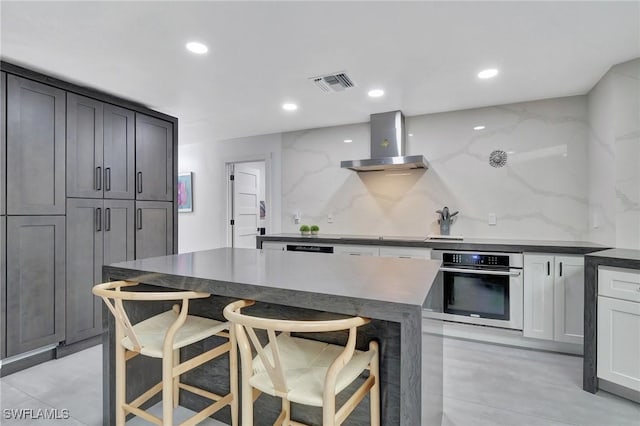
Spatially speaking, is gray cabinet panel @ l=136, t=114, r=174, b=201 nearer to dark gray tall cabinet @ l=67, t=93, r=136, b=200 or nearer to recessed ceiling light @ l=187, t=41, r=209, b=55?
dark gray tall cabinet @ l=67, t=93, r=136, b=200

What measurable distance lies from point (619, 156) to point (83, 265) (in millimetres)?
4497

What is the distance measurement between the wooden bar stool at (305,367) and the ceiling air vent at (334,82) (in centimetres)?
212

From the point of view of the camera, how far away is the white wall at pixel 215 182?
15.7 ft

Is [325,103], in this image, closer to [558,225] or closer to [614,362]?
[558,225]

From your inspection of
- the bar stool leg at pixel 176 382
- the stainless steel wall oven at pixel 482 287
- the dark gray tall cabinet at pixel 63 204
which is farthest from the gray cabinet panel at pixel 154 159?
the stainless steel wall oven at pixel 482 287

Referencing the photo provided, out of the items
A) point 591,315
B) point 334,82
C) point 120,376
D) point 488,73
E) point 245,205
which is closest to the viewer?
point 120,376

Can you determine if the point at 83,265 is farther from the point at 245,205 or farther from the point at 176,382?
the point at 245,205

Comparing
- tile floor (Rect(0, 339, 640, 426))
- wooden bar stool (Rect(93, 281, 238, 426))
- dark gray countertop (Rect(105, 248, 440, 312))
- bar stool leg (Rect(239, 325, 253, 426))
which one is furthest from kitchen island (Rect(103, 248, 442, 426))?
tile floor (Rect(0, 339, 640, 426))

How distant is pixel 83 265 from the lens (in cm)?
290

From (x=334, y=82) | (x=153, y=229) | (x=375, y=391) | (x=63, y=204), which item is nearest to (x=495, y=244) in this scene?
(x=334, y=82)

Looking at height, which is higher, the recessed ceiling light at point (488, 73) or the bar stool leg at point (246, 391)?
the recessed ceiling light at point (488, 73)

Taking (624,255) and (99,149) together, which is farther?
(99,149)

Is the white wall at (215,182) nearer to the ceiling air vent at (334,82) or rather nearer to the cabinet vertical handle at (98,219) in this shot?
the ceiling air vent at (334,82)

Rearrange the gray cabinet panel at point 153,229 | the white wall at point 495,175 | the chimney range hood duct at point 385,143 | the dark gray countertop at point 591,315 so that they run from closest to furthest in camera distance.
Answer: the dark gray countertop at point 591,315, the white wall at point 495,175, the gray cabinet panel at point 153,229, the chimney range hood duct at point 385,143
